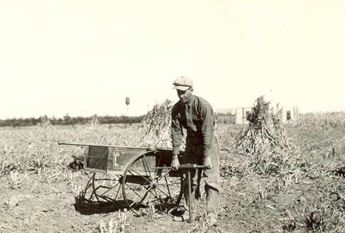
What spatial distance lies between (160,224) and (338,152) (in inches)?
220

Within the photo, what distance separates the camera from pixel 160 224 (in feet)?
21.8

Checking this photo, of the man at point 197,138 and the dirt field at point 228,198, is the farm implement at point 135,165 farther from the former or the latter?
the dirt field at point 228,198

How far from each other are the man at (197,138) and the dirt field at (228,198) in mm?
329

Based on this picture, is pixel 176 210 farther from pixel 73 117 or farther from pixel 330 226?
pixel 73 117

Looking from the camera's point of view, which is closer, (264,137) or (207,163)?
(207,163)

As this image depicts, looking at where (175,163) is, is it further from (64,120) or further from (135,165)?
(64,120)

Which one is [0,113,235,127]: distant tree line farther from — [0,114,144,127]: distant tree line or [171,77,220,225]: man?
[171,77,220,225]: man

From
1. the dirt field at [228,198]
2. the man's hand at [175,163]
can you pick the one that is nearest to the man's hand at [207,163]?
the man's hand at [175,163]

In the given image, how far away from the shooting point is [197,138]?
22.3ft

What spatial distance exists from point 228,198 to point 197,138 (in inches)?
65.4

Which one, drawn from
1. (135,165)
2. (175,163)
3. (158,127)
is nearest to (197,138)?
(175,163)

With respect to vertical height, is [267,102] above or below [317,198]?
above

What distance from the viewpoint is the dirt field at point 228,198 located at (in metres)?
6.36

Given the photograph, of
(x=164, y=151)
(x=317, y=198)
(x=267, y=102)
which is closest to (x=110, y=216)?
(x=164, y=151)
